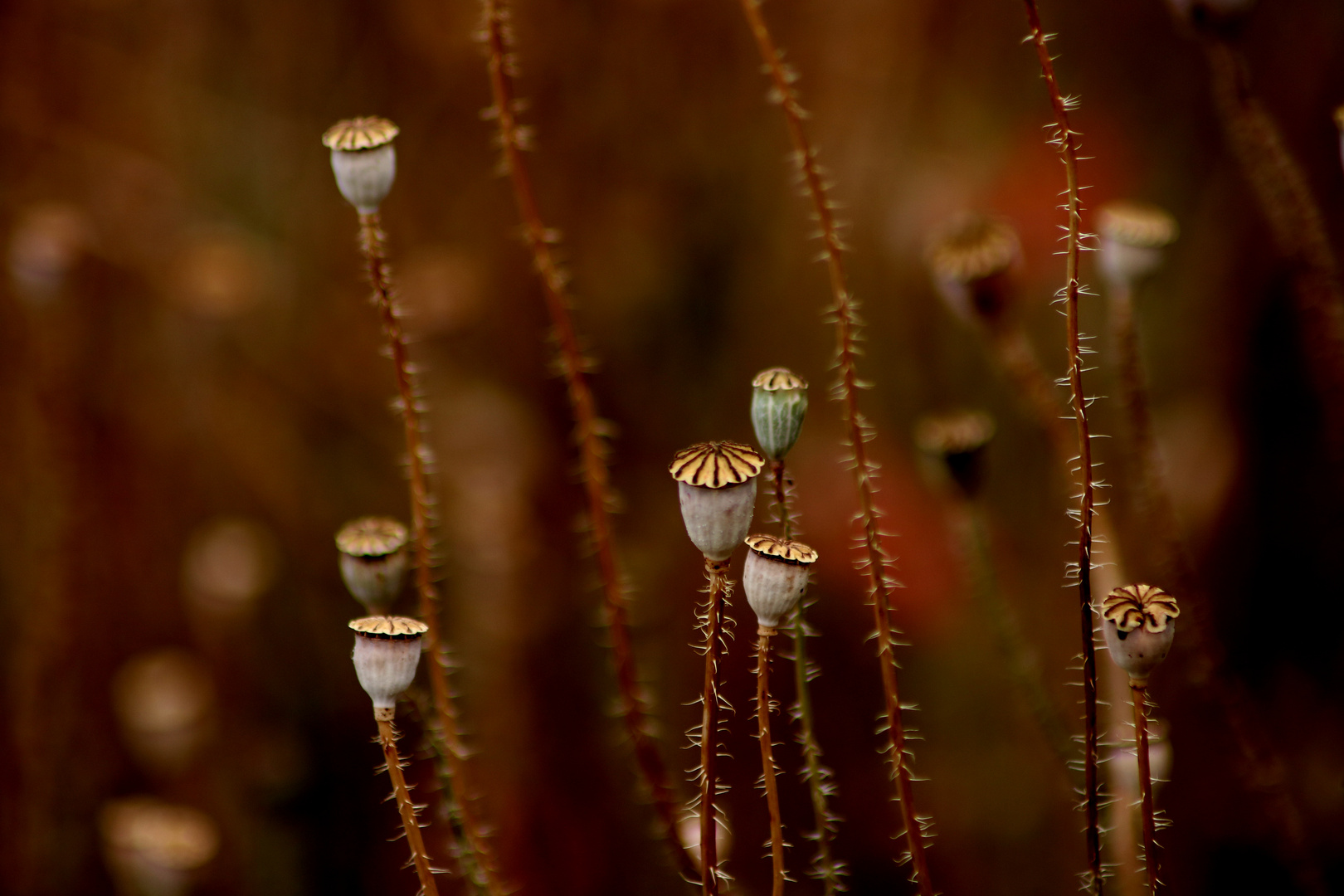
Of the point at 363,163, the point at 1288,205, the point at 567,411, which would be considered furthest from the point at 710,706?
the point at 567,411

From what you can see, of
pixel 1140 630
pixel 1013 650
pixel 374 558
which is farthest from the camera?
pixel 1013 650

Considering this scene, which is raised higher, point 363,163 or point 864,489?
point 363,163

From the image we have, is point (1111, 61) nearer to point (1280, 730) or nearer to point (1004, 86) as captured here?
point (1004, 86)

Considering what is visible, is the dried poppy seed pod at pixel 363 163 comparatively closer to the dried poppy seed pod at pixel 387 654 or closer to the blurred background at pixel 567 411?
the dried poppy seed pod at pixel 387 654

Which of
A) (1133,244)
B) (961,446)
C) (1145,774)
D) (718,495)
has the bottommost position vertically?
(1145,774)

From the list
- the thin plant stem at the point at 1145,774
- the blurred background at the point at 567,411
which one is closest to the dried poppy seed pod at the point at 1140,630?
the thin plant stem at the point at 1145,774

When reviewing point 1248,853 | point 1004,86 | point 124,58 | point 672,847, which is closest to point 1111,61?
point 1004,86

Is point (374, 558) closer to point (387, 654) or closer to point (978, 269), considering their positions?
point (387, 654)
